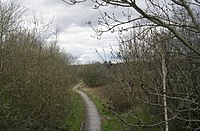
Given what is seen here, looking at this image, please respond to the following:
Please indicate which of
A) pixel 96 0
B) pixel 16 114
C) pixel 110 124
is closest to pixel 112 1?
pixel 96 0

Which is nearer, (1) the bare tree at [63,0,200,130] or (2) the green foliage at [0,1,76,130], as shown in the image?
(1) the bare tree at [63,0,200,130]

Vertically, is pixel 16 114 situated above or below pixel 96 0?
below

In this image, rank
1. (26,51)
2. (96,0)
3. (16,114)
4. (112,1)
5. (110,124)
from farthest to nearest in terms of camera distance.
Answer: (110,124) → (26,51) → (16,114) → (96,0) → (112,1)

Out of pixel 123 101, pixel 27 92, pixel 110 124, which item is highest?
pixel 27 92

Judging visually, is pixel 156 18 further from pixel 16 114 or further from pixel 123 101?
pixel 123 101

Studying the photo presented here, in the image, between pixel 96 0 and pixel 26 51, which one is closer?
pixel 96 0

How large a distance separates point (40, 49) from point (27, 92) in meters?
2.41

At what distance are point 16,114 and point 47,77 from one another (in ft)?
9.82

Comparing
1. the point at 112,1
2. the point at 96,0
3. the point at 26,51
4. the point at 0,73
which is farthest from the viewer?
the point at 26,51

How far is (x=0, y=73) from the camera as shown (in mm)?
10266

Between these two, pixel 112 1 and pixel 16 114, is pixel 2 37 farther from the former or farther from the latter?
pixel 112 1

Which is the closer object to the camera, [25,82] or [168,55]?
[168,55]

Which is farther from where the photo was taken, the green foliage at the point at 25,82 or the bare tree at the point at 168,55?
the green foliage at the point at 25,82

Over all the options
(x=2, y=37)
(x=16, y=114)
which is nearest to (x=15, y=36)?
(x=2, y=37)
